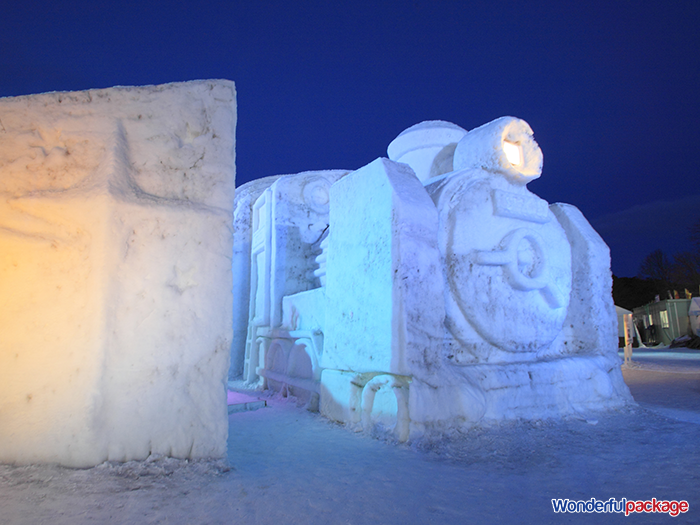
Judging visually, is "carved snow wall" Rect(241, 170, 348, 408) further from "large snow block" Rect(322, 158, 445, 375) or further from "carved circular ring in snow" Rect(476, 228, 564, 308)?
"carved circular ring in snow" Rect(476, 228, 564, 308)

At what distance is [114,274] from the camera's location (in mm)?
2438

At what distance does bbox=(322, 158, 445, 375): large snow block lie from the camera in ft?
12.1

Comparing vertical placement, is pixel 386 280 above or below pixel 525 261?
below

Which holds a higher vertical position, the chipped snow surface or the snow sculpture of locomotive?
the snow sculpture of locomotive

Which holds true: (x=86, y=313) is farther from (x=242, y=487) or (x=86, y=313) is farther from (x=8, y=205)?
(x=242, y=487)

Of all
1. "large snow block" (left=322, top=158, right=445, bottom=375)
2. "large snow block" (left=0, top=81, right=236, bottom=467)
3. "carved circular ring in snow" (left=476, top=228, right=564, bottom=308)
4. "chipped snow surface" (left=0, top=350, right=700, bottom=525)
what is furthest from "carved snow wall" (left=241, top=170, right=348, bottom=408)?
"large snow block" (left=0, top=81, right=236, bottom=467)

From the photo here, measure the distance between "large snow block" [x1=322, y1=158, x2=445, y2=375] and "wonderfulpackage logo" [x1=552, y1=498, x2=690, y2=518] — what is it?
149 cm

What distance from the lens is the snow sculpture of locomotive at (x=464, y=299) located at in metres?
3.75

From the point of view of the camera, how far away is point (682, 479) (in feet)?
8.87

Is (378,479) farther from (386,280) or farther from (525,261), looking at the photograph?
(525,261)

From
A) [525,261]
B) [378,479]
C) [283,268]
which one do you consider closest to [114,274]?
[378,479]

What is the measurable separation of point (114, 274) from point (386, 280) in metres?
2.17

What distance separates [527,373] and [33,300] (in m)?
4.24

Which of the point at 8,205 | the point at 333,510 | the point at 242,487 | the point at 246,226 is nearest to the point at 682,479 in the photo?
the point at 333,510
